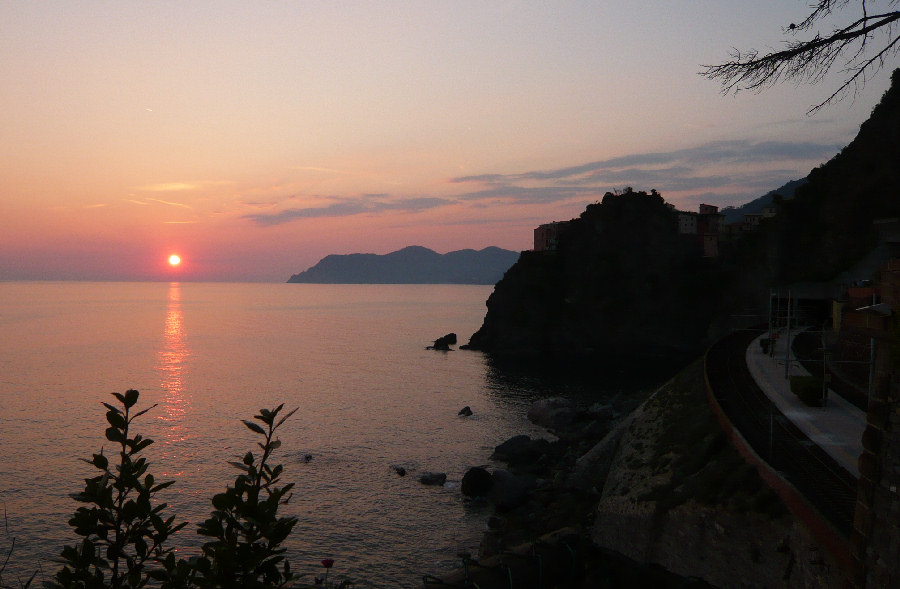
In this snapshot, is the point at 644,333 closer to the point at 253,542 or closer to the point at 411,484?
the point at 411,484

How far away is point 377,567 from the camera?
2838cm

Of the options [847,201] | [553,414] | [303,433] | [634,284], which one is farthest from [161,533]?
[634,284]

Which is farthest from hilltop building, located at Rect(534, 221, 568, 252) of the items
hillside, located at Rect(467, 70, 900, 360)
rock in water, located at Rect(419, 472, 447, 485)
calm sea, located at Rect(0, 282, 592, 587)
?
rock in water, located at Rect(419, 472, 447, 485)

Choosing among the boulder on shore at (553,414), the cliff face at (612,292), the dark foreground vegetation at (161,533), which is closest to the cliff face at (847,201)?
the cliff face at (612,292)

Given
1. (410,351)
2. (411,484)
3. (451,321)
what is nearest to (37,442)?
(411,484)

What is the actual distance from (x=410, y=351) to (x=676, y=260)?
190 feet

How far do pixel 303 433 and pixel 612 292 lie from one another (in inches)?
3373

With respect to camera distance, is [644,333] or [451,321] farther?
[451,321]

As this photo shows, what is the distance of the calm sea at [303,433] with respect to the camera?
31062 mm

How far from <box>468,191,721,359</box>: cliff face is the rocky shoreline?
3104 inches

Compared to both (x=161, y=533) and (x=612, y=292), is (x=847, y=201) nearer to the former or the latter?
(x=612, y=292)

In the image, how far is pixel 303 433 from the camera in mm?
52844

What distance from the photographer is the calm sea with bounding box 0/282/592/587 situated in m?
31.1

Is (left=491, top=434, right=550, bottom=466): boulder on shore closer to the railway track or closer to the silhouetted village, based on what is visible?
the silhouetted village
